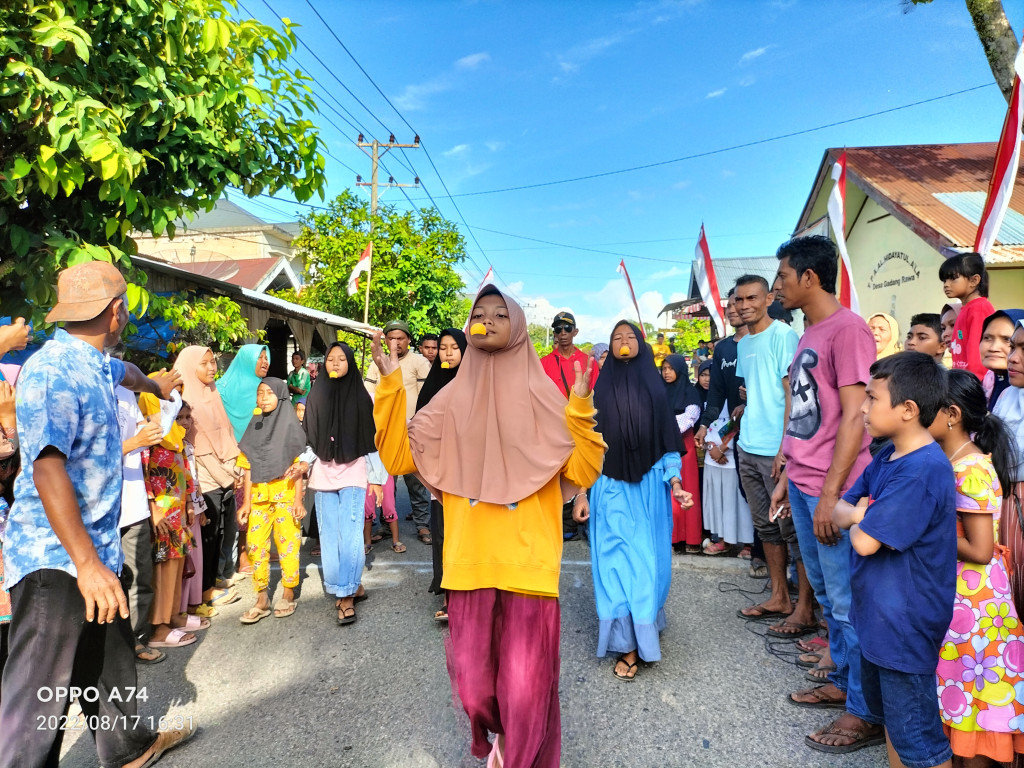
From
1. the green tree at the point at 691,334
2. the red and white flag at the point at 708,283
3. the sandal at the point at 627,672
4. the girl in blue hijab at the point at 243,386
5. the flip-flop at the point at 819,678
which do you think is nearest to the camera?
the flip-flop at the point at 819,678

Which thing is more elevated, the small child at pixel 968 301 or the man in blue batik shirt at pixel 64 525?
the small child at pixel 968 301

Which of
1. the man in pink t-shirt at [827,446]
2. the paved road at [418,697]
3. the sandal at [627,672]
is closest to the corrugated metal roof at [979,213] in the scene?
the man in pink t-shirt at [827,446]

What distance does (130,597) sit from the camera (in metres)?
3.24

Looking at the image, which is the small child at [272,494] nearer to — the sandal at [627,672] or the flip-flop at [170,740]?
the flip-flop at [170,740]

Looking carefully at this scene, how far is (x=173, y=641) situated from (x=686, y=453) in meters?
4.43

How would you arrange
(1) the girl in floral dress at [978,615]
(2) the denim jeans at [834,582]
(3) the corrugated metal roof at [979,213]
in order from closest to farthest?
(1) the girl in floral dress at [978,615] < (2) the denim jeans at [834,582] < (3) the corrugated metal roof at [979,213]

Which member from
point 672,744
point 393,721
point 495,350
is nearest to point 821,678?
point 672,744

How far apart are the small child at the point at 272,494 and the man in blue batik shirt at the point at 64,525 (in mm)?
1913

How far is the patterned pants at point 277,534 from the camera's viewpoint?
4238 millimetres

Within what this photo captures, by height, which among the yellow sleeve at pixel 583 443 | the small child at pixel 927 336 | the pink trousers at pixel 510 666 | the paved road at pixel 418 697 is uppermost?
the small child at pixel 927 336

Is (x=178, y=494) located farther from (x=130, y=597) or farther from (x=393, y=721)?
(x=393, y=721)

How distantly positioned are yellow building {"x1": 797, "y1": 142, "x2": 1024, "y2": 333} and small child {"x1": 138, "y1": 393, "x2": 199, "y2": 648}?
8980mm

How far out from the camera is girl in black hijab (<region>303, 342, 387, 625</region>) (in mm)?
4199

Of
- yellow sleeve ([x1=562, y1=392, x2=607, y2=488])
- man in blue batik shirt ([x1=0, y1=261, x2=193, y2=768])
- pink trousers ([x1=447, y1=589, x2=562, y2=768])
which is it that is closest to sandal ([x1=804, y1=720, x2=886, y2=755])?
pink trousers ([x1=447, y1=589, x2=562, y2=768])
